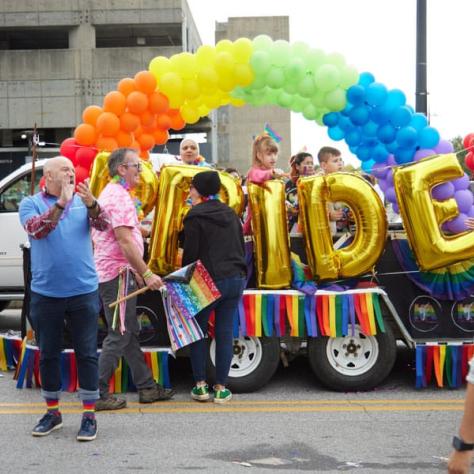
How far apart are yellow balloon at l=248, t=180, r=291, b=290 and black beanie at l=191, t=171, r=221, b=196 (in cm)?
45

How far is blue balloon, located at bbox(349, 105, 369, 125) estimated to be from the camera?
732 cm

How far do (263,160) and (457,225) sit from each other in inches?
64.7

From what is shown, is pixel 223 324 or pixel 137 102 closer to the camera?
pixel 223 324

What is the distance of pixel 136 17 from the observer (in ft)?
105

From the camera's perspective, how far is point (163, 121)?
8000 millimetres

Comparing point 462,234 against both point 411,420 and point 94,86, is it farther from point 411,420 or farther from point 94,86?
point 94,86

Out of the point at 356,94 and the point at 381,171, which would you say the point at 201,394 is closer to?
the point at 381,171

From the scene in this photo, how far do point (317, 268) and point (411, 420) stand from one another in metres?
1.38

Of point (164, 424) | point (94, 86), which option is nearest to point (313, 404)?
point (164, 424)

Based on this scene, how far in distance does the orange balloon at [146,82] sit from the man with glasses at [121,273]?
Result: 62.7 inches

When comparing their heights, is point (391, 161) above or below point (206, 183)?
above

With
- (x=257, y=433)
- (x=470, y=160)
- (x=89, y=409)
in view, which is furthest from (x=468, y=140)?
(x=89, y=409)

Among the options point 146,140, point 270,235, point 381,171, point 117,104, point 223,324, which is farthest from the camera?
point 146,140

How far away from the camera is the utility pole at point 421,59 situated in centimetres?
1102
